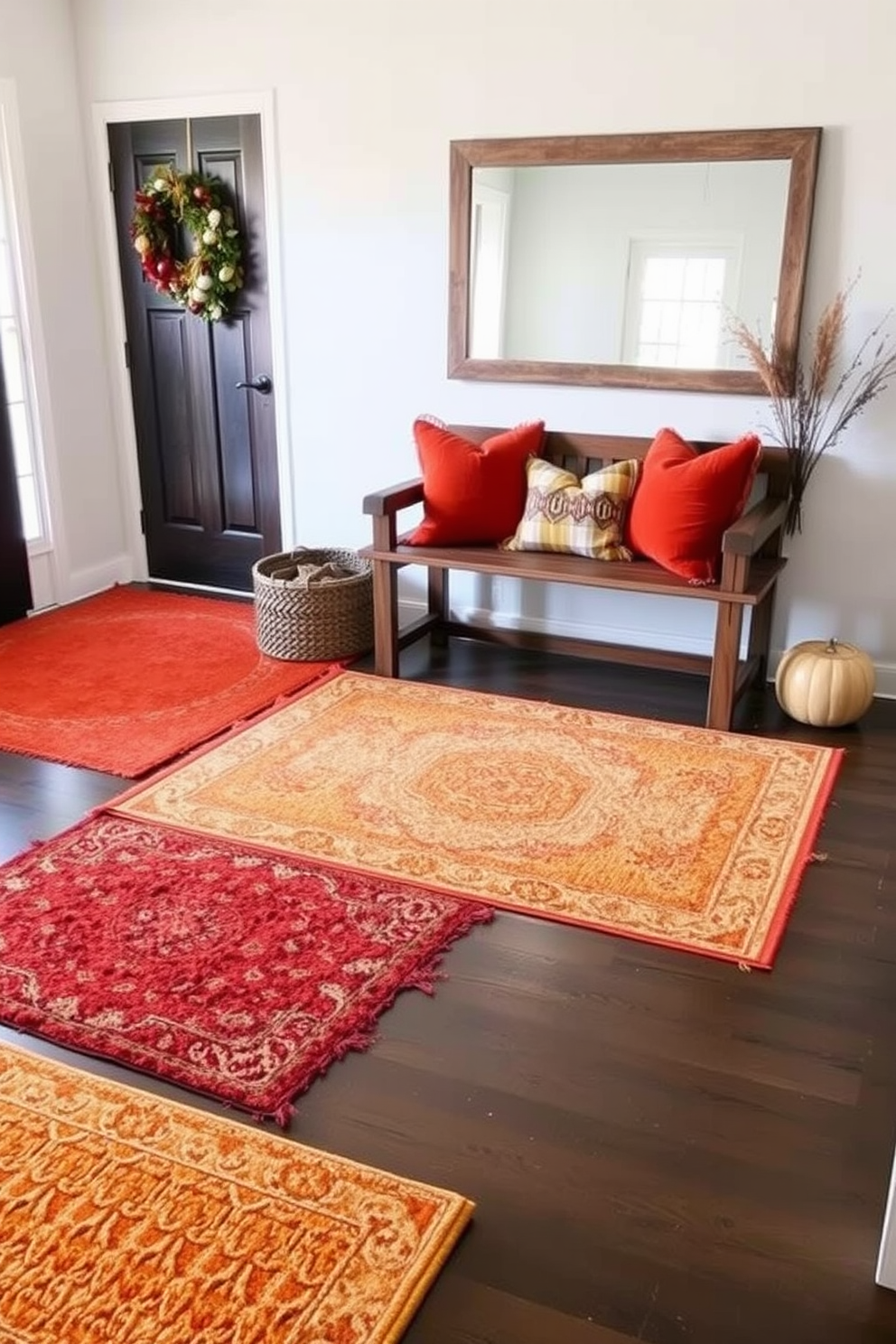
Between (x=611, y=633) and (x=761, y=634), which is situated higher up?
(x=761, y=634)

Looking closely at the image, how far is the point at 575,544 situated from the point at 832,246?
4.17 feet

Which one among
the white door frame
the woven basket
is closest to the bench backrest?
the woven basket

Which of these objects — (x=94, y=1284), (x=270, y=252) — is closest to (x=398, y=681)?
(x=270, y=252)

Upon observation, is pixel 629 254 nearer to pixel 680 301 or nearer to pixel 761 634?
pixel 680 301

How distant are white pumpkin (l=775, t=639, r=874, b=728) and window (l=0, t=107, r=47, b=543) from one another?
315cm

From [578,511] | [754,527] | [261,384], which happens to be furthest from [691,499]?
[261,384]

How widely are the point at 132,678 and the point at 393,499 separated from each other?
1154mm

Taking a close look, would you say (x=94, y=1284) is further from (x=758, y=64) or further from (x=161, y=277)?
(x=161, y=277)

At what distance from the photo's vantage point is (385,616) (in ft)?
13.3

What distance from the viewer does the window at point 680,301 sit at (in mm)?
3836

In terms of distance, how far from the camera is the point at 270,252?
14.9 ft

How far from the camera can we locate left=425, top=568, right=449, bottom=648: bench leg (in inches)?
176

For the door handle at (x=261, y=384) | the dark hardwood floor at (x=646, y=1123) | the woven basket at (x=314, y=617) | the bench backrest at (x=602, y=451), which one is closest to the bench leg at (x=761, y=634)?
the bench backrest at (x=602, y=451)

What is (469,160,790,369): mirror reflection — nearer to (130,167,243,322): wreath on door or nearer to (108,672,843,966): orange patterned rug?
(130,167,243,322): wreath on door
